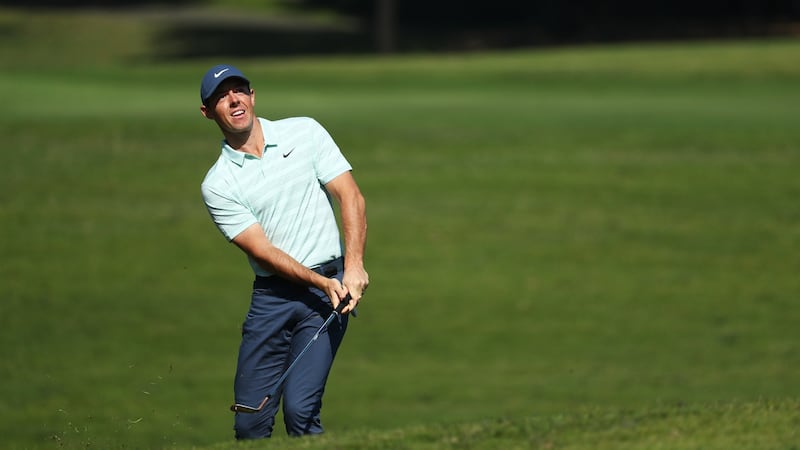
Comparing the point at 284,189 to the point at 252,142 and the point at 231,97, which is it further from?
the point at 231,97

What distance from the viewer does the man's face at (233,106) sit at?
589 cm

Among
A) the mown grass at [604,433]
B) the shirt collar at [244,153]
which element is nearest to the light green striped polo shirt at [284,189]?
the shirt collar at [244,153]

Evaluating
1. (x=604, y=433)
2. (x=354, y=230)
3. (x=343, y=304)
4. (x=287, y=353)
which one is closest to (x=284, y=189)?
(x=354, y=230)

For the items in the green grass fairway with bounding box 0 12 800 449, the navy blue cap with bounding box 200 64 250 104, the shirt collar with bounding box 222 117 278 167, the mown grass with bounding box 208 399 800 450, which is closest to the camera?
the mown grass with bounding box 208 399 800 450

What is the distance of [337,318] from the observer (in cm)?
621

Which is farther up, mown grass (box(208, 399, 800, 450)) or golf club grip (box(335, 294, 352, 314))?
golf club grip (box(335, 294, 352, 314))

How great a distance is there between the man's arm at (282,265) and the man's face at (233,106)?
1.52 feet

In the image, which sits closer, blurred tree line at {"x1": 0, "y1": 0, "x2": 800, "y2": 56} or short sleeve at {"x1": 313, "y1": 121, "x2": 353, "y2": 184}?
short sleeve at {"x1": 313, "y1": 121, "x2": 353, "y2": 184}

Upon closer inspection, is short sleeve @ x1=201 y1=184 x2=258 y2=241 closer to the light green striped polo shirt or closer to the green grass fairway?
the light green striped polo shirt

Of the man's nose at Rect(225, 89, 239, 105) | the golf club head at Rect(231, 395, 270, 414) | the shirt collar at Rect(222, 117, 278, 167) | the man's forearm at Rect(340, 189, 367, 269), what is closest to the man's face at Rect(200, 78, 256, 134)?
the man's nose at Rect(225, 89, 239, 105)

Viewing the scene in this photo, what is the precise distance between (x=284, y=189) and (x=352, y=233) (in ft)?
1.24

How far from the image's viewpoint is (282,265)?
5895 millimetres

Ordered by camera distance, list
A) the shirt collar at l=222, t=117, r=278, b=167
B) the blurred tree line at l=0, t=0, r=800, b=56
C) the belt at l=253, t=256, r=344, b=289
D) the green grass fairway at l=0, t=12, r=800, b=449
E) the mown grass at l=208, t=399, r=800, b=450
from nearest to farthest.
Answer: the mown grass at l=208, t=399, r=800, b=450 → the shirt collar at l=222, t=117, r=278, b=167 → the belt at l=253, t=256, r=344, b=289 → the green grass fairway at l=0, t=12, r=800, b=449 → the blurred tree line at l=0, t=0, r=800, b=56

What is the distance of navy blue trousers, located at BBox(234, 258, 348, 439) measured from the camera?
20.1 feet
